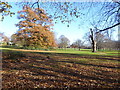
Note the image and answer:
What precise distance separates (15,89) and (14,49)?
7.08 m

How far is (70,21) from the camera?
176 inches

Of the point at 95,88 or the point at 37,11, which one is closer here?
the point at 95,88

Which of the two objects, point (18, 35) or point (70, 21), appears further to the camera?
point (18, 35)

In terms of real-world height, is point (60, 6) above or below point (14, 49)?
above

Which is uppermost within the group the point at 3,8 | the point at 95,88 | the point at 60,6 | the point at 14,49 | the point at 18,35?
the point at 60,6

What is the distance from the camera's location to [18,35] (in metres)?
9.06

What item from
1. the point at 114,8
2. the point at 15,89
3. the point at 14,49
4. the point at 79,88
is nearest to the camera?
the point at 15,89

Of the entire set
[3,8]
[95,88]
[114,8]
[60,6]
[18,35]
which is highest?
[114,8]

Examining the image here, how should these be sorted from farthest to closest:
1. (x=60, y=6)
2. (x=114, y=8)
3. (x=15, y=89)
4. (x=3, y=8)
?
(x=114, y=8) < (x=60, y=6) < (x=3, y=8) < (x=15, y=89)

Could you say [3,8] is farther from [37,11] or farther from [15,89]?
[15,89]

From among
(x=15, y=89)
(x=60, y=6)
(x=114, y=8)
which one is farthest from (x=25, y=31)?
(x=114, y=8)

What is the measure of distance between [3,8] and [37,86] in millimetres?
3915

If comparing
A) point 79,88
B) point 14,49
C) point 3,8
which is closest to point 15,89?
point 79,88

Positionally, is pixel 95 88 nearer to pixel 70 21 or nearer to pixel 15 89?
pixel 15 89
